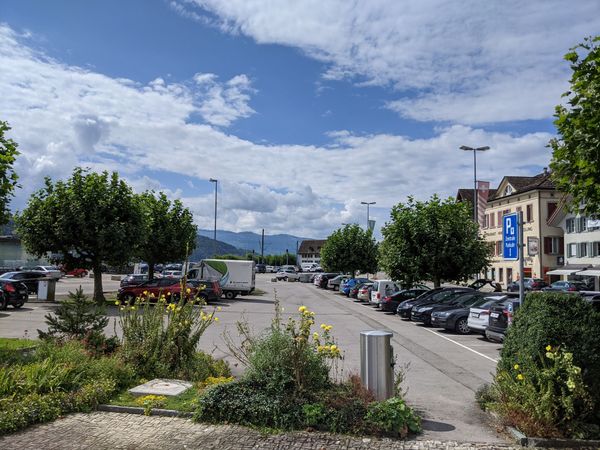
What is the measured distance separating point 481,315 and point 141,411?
43.9 feet

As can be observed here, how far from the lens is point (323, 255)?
6134cm

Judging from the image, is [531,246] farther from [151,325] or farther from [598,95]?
[151,325]

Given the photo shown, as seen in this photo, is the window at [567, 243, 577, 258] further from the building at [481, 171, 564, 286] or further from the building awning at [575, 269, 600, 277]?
the building awning at [575, 269, 600, 277]

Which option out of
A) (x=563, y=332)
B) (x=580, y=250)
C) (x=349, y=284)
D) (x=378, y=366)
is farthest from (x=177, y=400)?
(x=580, y=250)

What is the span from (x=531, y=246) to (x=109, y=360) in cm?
868

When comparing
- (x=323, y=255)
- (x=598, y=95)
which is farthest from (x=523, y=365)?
(x=323, y=255)

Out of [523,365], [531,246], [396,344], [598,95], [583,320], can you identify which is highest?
[598,95]

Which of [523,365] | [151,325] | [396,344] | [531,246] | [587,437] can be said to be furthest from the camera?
[396,344]

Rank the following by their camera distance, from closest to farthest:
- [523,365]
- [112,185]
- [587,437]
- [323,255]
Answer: [587,437]
[523,365]
[112,185]
[323,255]

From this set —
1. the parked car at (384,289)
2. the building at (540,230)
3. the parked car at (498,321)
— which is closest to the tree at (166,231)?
the parked car at (384,289)

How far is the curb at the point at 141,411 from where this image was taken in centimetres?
714

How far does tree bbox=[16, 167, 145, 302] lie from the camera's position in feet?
85.8

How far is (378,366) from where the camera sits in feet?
23.8

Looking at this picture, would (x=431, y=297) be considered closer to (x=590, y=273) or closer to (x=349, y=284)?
(x=349, y=284)
